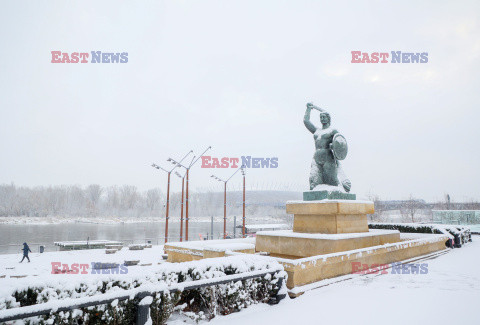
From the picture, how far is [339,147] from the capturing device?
12625 millimetres

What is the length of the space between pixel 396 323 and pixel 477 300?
9.13 feet

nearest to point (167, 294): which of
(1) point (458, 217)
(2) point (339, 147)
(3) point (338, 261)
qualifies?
(3) point (338, 261)

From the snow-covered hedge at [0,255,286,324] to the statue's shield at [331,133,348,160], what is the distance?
22.8ft

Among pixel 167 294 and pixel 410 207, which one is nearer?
pixel 167 294

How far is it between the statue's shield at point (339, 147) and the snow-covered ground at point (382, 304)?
5.16m

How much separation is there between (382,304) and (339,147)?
283 inches

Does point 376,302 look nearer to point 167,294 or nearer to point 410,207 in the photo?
point 167,294

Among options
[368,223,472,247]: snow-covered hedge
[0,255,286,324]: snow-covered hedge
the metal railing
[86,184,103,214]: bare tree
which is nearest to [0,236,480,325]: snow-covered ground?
[0,255,286,324]: snow-covered hedge

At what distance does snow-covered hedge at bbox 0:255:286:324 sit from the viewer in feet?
14.0

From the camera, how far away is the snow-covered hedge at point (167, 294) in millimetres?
4277

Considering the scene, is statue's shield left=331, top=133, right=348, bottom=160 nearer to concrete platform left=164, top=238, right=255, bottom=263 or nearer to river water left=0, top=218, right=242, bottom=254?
concrete platform left=164, top=238, right=255, bottom=263

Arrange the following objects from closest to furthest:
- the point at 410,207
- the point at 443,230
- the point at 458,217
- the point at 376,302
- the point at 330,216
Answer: the point at 376,302 < the point at 330,216 < the point at 443,230 < the point at 458,217 < the point at 410,207

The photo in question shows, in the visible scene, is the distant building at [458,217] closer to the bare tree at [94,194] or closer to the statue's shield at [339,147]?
the statue's shield at [339,147]

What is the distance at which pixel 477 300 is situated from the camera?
6801 mm
